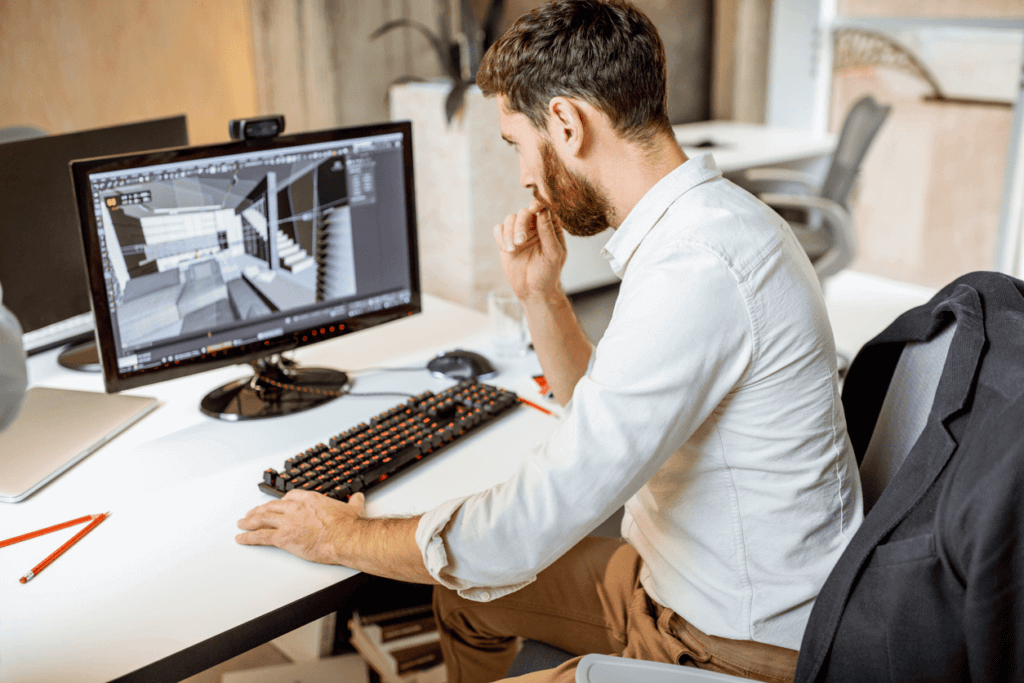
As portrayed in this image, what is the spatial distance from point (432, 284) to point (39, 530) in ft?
5.32

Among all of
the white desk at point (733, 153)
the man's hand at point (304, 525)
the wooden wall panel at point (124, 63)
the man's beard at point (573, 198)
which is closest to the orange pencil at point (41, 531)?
the man's hand at point (304, 525)

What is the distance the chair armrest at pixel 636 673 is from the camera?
0.80 meters

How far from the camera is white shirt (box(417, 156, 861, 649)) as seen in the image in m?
0.86

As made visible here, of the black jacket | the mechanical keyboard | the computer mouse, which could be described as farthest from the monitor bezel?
the black jacket

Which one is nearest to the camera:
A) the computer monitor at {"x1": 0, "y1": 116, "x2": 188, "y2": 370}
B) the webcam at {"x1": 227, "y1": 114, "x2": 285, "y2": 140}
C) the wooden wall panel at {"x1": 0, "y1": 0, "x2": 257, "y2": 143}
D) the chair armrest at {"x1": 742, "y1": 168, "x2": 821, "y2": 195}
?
the webcam at {"x1": 227, "y1": 114, "x2": 285, "y2": 140}

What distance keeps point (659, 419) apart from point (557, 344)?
486mm

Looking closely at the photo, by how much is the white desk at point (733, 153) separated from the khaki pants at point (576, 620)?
1.57 m

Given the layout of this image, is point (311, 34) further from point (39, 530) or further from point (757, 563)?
point (757, 563)

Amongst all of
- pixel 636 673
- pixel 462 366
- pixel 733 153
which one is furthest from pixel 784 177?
pixel 636 673

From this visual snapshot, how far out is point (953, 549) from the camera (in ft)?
2.48

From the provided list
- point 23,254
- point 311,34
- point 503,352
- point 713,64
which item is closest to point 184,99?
point 311,34

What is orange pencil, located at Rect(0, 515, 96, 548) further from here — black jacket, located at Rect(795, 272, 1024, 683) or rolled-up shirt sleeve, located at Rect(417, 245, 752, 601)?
black jacket, located at Rect(795, 272, 1024, 683)

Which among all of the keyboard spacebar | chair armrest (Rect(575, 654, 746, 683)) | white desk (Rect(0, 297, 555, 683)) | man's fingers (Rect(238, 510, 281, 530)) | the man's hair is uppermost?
the man's hair

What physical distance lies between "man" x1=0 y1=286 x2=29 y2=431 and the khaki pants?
67 centimetres
